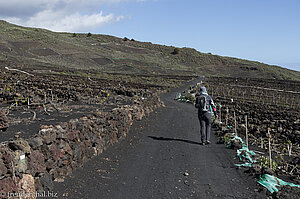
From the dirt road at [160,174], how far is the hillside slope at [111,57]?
176 ft

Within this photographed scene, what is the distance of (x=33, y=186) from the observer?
523 cm

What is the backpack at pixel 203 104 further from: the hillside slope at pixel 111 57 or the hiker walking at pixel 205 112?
the hillside slope at pixel 111 57

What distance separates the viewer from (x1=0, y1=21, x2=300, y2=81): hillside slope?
81688 mm

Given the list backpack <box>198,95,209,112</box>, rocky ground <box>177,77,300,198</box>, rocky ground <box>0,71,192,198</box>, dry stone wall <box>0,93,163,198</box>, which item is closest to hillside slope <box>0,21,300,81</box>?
rocky ground <box>177,77,300,198</box>

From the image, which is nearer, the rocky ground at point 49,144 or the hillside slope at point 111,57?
the rocky ground at point 49,144

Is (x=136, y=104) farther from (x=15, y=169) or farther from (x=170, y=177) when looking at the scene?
(x=15, y=169)

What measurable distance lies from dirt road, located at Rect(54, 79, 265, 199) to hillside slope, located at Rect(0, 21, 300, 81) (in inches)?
2111

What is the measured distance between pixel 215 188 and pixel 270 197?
3.62ft

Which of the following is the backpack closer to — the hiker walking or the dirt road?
the hiker walking

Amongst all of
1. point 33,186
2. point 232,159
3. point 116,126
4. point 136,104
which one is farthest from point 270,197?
point 136,104

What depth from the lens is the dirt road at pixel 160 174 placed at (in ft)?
20.7

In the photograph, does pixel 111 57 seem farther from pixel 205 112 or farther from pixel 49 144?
pixel 49 144

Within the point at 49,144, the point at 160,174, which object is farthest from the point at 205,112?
the point at 49,144

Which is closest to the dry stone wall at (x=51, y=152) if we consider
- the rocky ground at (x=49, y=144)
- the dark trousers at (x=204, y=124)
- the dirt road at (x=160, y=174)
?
the rocky ground at (x=49, y=144)
